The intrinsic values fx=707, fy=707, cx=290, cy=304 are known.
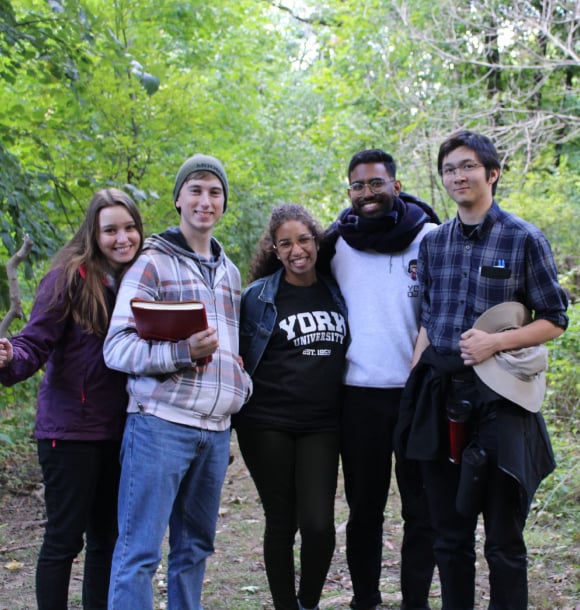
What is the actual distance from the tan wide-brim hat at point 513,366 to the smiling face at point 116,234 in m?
1.61

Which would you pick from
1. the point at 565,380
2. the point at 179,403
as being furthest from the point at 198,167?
the point at 565,380

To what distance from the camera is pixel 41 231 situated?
5.25 metres

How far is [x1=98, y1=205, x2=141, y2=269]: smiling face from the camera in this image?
3.25 meters

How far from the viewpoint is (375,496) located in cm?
368

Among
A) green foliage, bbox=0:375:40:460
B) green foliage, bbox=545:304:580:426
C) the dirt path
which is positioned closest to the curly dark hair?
the dirt path

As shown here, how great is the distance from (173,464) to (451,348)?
132 centimetres

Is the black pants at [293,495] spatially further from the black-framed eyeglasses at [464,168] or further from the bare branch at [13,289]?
the black-framed eyeglasses at [464,168]

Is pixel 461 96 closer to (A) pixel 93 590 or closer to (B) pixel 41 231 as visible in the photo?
(B) pixel 41 231

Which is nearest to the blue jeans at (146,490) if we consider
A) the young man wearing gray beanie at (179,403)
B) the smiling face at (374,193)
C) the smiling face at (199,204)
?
the young man wearing gray beanie at (179,403)

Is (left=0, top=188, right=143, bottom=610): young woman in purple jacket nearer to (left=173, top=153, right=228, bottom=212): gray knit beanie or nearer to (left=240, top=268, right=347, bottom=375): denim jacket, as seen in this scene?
(left=173, top=153, right=228, bottom=212): gray knit beanie

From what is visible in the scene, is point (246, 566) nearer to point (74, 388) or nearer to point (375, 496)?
point (375, 496)

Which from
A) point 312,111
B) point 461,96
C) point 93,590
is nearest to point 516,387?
point 93,590

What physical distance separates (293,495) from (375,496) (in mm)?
438

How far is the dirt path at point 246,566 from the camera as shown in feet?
13.9
